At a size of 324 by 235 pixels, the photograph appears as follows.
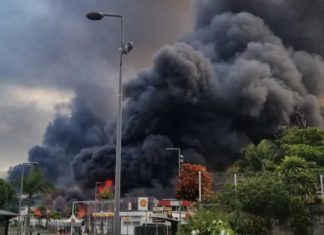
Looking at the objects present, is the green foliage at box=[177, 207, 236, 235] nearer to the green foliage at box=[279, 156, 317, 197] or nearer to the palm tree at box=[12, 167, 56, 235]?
the green foliage at box=[279, 156, 317, 197]

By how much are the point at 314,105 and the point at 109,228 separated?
53916 mm

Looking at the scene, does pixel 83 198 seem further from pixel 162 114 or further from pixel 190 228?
pixel 190 228

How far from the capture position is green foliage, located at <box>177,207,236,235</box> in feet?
58.2

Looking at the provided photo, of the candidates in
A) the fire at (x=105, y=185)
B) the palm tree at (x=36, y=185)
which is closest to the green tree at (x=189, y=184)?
the palm tree at (x=36, y=185)

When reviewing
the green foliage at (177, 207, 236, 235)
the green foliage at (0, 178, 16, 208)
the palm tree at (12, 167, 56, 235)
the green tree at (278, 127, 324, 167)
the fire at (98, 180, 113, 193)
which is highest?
the fire at (98, 180, 113, 193)

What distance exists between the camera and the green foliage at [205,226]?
58.2 ft

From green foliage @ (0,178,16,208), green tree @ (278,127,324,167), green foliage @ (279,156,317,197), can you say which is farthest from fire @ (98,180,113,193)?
green foliage @ (279,156,317,197)

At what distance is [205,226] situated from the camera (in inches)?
746

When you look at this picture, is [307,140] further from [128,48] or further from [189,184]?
[128,48]

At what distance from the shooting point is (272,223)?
21719 mm

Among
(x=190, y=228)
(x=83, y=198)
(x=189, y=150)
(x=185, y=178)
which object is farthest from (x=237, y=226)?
(x=83, y=198)

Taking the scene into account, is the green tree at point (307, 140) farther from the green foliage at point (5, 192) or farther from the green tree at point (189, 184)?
the green foliage at point (5, 192)

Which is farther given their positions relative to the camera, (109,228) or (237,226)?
(109,228)

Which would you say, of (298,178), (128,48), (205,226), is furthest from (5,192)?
(128,48)
